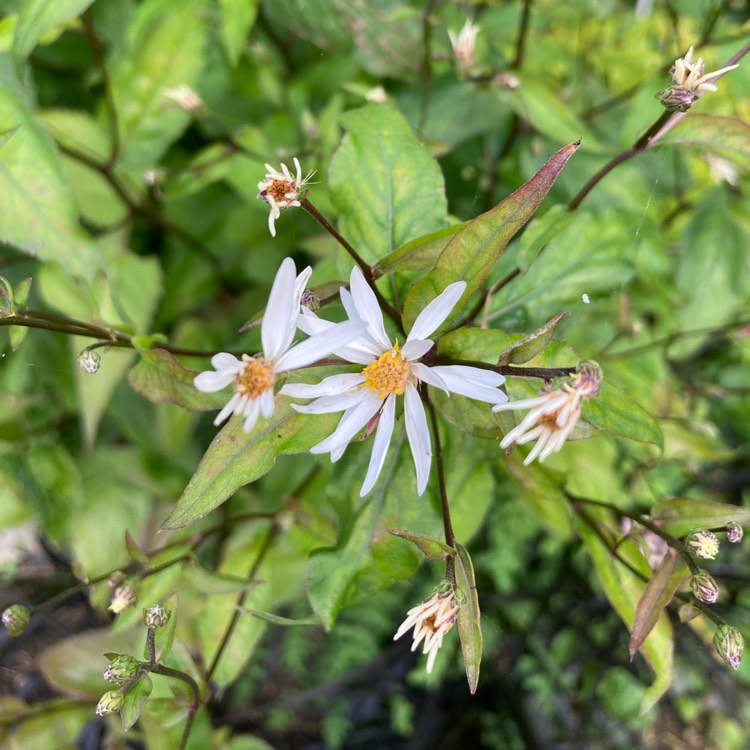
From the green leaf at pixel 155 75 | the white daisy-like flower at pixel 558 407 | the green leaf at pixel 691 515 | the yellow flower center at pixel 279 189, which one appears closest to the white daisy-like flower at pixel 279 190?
the yellow flower center at pixel 279 189

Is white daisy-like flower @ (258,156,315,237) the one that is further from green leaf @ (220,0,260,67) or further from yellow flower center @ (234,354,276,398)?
green leaf @ (220,0,260,67)

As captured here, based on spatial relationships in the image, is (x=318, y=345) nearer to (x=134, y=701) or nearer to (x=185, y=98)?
(x=134, y=701)

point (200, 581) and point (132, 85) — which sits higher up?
point (132, 85)

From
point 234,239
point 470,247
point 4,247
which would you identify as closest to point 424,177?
point 470,247

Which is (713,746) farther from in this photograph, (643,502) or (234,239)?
(234,239)

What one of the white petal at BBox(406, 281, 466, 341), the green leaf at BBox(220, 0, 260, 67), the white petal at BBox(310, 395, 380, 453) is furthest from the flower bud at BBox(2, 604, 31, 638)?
the green leaf at BBox(220, 0, 260, 67)

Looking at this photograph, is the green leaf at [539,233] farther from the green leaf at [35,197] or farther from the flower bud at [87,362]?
the green leaf at [35,197]

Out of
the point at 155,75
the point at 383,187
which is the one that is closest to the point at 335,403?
the point at 383,187
